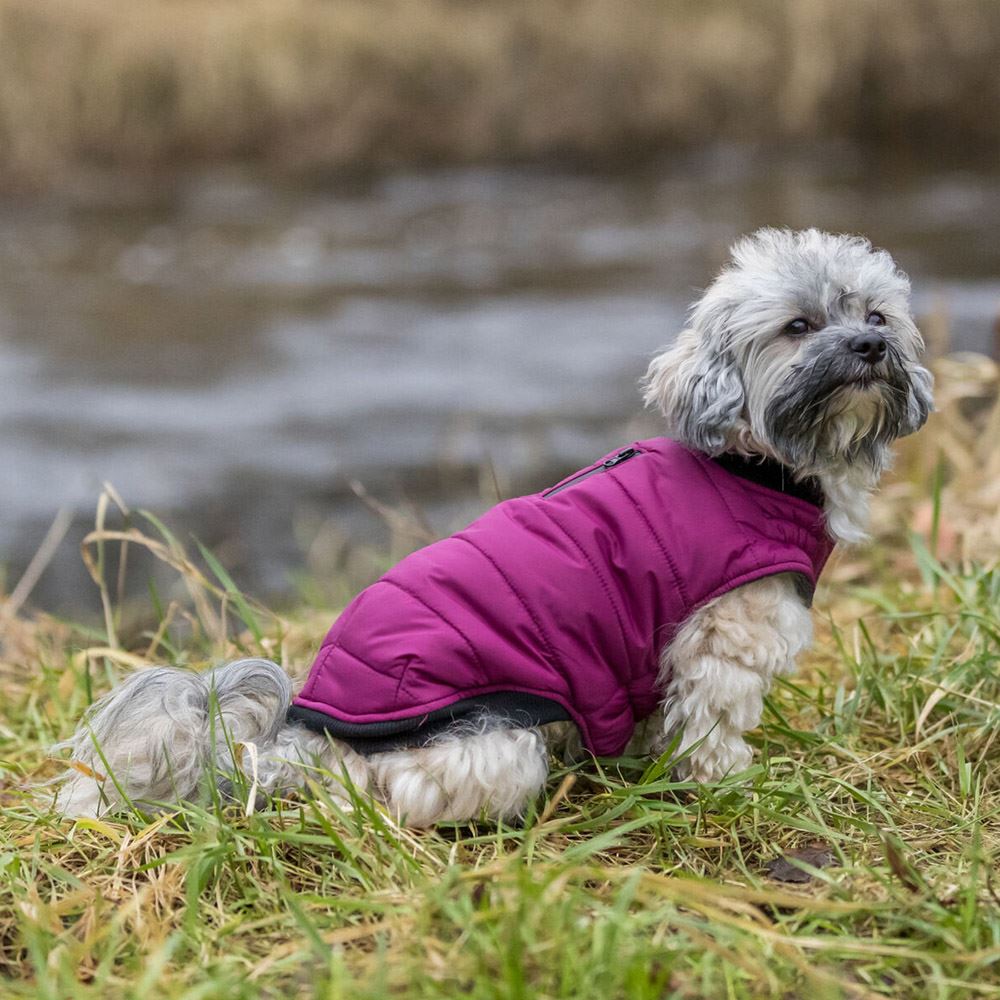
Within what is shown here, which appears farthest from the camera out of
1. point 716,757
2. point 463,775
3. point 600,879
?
point 716,757

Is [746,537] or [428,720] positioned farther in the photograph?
[746,537]

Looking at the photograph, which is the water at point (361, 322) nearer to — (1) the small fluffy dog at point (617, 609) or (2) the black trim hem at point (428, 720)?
(1) the small fluffy dog at point (617, 609)

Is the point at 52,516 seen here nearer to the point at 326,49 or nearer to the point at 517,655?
the point at 517,655

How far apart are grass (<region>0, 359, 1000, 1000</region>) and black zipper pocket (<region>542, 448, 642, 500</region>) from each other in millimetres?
729

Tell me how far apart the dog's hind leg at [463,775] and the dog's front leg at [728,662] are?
41 centimetres

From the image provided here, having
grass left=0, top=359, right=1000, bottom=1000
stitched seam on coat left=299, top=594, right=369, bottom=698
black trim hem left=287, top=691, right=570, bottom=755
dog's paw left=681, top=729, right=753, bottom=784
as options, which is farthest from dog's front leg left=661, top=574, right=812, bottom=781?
stitched seam on coat left=299, top=594, right=369, bottom=698

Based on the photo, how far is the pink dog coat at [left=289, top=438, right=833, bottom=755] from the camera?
9.09 ft

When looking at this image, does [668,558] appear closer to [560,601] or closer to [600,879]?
[560,601]

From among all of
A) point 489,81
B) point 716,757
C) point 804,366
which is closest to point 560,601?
point 716,757

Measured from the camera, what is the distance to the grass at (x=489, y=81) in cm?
1560

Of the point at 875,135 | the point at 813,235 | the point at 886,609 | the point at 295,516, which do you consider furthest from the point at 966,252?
the point at 813,235

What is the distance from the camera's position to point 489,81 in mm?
17312

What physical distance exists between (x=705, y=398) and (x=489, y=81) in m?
15.6

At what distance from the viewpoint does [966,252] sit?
11.6 metres
